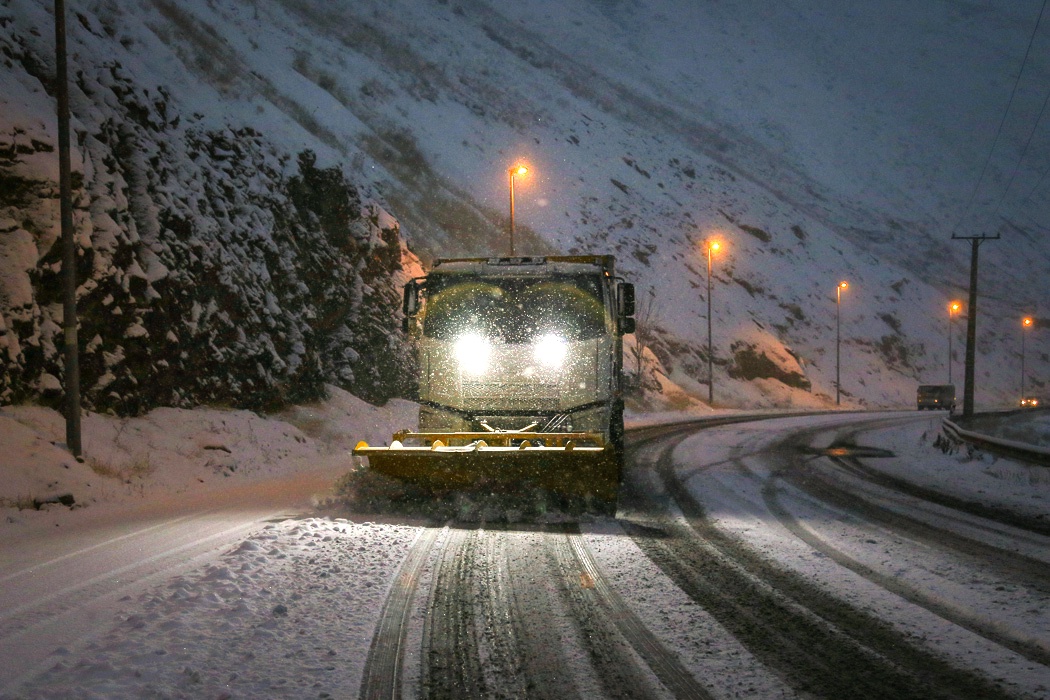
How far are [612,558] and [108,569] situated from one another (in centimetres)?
427

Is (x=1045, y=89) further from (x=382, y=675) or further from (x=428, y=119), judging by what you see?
(x=382, y=675)

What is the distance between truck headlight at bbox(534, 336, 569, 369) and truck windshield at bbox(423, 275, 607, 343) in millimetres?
109

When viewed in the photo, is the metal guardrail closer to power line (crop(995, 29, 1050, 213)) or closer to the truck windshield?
the truck windshield

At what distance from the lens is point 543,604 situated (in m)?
5.70

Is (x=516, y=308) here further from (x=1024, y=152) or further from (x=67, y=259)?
(x=1024, y=152)

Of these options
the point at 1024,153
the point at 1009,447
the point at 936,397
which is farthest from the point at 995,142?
the point at 1009,447

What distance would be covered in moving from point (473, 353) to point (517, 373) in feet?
2.20

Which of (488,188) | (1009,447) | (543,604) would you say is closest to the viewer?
(543,604)

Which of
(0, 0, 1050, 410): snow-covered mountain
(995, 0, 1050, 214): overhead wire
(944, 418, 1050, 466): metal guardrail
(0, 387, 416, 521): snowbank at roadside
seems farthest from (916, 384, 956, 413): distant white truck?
(995, 0, 1050, 214): overhead wire

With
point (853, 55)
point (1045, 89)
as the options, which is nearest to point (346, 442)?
point (853, 55)

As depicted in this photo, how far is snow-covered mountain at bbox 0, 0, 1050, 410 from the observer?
15.0 meters

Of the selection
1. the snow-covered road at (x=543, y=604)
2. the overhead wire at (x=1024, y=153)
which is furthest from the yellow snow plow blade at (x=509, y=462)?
the overhead wire at (x=1024, y=153)

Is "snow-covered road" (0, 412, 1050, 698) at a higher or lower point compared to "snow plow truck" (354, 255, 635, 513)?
lower

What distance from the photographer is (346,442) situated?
725 inches
